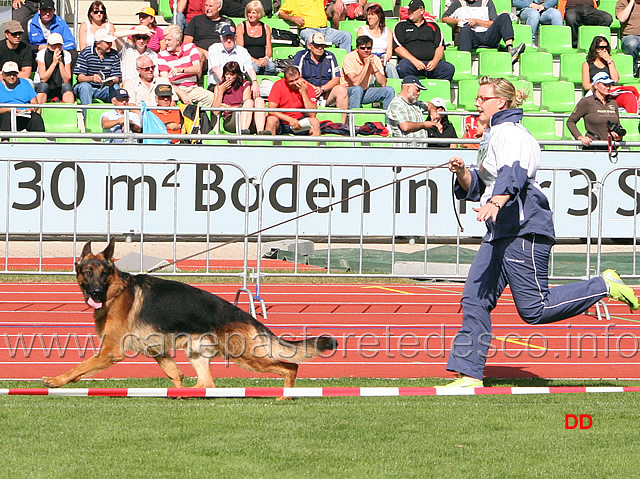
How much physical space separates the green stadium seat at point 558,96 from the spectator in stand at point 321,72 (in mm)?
4162

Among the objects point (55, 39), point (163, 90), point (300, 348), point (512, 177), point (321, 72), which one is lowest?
point (300, 348)

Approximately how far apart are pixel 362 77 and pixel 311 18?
2231mm

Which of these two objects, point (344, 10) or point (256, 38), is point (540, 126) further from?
point (256, 38)

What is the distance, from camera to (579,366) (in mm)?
8359

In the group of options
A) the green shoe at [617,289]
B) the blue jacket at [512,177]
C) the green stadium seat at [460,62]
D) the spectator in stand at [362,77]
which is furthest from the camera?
the green stadium seat at [460,62]

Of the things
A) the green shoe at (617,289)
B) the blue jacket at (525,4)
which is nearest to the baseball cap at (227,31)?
the blue jacket at (525,4)

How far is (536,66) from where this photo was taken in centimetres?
1973

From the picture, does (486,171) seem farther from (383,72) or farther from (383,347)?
(383,72)

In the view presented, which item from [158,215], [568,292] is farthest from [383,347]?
[158,215]

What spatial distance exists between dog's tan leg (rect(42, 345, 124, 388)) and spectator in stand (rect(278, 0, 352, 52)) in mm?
12953

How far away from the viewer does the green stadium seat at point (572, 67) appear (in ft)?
64.6

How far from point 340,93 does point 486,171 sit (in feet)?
34.6

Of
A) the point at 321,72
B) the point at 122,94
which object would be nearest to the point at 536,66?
the point at 321,72

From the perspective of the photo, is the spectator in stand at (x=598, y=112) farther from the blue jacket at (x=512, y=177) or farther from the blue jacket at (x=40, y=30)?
the blue jacket at (x=512, y=177)
